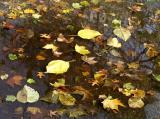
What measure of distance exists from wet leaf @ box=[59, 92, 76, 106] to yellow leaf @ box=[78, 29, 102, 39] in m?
1.05

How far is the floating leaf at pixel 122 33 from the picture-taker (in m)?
3.91

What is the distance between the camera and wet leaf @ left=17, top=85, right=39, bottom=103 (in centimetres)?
288

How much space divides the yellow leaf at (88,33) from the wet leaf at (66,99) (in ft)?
3.45

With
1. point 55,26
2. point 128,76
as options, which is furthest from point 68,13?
point 128,76

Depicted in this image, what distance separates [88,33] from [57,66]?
0.76m

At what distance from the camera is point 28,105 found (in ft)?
9.37

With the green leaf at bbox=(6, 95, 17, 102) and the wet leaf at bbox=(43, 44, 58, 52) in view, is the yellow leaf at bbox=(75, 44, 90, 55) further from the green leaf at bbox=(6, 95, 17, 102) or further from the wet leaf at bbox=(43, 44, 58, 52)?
the green leaf at bbox=(6, 95, 17, 102)

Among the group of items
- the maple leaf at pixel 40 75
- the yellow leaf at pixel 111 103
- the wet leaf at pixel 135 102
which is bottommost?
the wet leaf at pixel 135 102

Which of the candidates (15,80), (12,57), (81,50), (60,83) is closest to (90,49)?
(81,50)

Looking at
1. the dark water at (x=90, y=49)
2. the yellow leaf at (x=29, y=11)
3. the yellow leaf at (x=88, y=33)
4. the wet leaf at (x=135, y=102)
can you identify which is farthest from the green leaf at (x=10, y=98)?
the yellow leaf at (x=29, y=11)

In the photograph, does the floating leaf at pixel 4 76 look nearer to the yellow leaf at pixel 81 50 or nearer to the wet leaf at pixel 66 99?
the wet leaf at pixel 66 99

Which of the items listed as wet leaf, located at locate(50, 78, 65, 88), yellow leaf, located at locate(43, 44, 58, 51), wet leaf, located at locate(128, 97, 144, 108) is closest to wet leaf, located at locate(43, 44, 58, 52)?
yellow leaf, located at locate(43, 44, 58, 51)

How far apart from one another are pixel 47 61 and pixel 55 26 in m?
0.73

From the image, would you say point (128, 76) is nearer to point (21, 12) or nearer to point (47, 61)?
point (47, 61)
